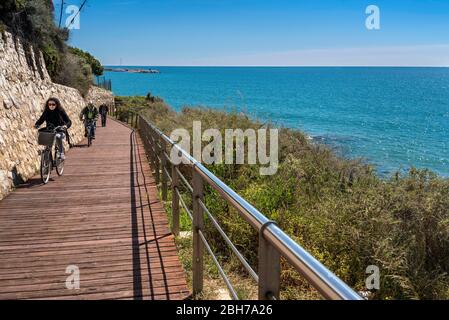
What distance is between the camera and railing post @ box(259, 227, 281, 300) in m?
2.02

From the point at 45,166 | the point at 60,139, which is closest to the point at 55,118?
the point at 60,139

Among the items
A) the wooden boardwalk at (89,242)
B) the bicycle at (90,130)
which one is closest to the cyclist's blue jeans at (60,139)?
the wooden boardwalk at (89,242)

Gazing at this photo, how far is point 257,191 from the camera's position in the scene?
694 cm

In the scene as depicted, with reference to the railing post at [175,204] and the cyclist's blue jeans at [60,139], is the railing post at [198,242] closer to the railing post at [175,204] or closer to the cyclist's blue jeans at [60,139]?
the railing post at [175,204]

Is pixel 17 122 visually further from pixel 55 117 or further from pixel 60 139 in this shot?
pixel 60 139

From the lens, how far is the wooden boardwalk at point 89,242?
3.84 meters

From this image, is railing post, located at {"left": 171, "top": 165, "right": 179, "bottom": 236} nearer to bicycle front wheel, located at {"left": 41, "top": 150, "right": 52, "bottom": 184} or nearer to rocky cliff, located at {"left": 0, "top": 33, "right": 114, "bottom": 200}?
rocky cliff, located at {"left": 0, "top": 33, "right": 114, "bottom": 200}

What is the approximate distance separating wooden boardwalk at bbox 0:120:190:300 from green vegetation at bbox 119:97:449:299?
1.03 meters

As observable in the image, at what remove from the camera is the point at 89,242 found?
16.8 ft

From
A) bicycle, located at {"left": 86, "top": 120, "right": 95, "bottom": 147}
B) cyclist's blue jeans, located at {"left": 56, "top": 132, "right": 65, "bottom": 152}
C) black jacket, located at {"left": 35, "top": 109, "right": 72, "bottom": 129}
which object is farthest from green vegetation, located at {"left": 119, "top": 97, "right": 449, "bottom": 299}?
bicycle, located at {"left": 86, "top": 120, "right": 95, "bottom": 147}

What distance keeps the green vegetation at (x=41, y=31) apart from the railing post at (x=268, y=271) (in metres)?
15.7
